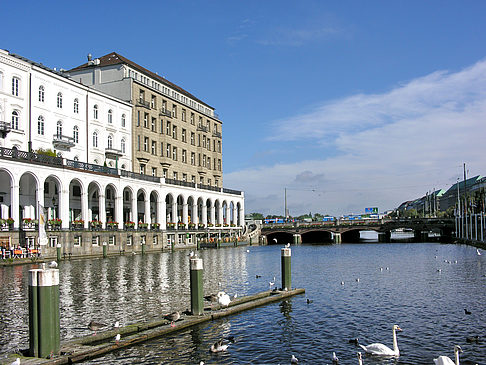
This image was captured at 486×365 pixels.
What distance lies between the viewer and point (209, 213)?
10431 cm

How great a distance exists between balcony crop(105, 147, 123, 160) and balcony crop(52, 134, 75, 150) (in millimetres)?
7670

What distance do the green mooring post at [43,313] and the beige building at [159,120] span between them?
2570 inches

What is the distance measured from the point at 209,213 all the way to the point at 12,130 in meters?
54.9

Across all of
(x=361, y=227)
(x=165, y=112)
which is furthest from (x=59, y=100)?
(x=361, y=227)

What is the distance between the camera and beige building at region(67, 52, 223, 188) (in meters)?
78.2

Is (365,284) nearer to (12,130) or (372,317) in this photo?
(372,317)

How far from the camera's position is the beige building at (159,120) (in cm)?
7825

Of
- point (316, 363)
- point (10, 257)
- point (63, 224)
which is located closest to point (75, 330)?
point (316, 363)

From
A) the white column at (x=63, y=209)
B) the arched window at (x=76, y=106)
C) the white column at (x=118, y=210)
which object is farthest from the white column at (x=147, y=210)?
the white column at (x=63, y=209)

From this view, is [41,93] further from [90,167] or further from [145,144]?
[145,144]

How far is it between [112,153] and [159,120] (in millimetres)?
15085

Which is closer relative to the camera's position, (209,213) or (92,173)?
(92,173)

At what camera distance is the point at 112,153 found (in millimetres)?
71688

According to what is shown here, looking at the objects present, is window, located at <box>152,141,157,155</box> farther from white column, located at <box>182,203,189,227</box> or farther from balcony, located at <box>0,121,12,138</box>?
balcony, located at <box>0,121,12,138</box>
